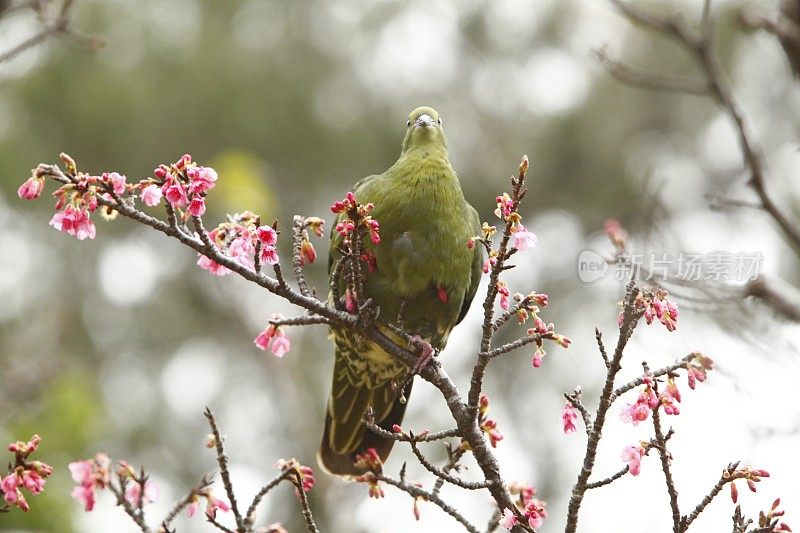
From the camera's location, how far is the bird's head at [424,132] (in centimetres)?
439

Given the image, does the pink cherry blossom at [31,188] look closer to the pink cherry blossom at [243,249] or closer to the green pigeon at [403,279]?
the pink cherry blossom at [243,249]

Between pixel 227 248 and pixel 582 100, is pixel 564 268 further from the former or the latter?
pixel 227 248

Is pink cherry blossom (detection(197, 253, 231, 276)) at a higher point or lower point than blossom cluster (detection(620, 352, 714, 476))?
higher

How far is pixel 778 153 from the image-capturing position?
31.1 feet

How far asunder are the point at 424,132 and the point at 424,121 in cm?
10

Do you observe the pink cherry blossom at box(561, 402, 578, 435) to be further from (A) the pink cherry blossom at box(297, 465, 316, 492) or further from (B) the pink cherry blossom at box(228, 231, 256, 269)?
(B) the pink cherry blossom at box(228, 231, 256, 269)

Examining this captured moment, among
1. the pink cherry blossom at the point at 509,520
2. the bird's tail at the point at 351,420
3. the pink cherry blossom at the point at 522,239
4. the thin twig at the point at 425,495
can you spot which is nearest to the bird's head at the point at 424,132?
the bird's tail at the point at 351,420

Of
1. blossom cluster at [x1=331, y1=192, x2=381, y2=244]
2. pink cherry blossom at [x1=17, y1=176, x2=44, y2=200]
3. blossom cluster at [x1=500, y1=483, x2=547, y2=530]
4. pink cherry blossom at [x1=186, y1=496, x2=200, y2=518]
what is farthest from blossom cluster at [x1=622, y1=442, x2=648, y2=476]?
pink cherry blossom at [x1=17, y1=176, x2=44, y2=200]

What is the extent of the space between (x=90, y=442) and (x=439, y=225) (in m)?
2.75

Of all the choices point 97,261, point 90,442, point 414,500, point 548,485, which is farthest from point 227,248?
point 97,261

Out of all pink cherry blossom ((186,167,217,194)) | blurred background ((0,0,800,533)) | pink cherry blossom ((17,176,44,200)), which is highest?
blurred background ((0,0,800,533))

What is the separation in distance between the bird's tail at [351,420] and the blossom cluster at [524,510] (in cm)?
122

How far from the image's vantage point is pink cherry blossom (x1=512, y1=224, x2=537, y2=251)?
258cm

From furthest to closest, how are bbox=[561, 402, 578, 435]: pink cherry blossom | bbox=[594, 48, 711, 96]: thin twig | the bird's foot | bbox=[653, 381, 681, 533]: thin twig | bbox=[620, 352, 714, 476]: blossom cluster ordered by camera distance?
1. the bird's foot
2. bbox=[561, 402, 578, 435]: pink cherry blossom
3. bbox=[620, 352, 714, 476]: blossom cluster
4. bbox=[653, 381, 681, 533]: thin twig
5. bbox=[594, 48, 711, 96]: thin twig
